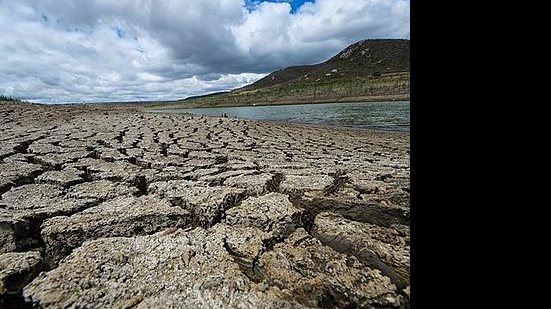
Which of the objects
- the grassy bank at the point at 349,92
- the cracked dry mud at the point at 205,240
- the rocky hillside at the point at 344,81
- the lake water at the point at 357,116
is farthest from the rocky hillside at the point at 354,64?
the cracked dry mud at the point at 205,240

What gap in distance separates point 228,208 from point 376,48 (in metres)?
109

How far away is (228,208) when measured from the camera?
1.80 meters

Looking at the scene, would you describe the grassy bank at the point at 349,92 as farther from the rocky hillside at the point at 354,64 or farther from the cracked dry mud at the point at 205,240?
the cracked dry mud at the point at 205,240

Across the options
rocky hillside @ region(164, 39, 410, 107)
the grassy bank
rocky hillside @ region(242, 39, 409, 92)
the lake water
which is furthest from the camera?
rocky hillside @ region(242, 39, 409, 92)

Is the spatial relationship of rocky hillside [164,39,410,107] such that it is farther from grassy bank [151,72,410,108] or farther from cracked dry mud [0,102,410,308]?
cracked dry mud [0,102,410,308]

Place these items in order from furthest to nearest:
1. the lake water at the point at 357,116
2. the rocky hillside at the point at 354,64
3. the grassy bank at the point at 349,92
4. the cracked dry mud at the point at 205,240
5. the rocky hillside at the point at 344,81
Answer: the rocky hillside at the point at 354,64 < the rocky hillside at the point at 344,81 < the grassy bank at the point at 349,92 < the lake water at the point at 357,116 < the cracked dry mud at the point at 205,240

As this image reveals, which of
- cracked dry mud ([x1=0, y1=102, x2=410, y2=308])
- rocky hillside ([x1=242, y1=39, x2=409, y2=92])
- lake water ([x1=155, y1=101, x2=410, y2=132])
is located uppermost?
rocky hillside ([x1=242, y1=39, x2=409, y2=92])

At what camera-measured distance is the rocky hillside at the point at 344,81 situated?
39.1m

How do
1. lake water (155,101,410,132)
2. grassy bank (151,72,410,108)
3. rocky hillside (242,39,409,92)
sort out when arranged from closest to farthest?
lake water (155,101,410,132), grassy bank (151,72,410,108), rocky hillside (242,39,409,92)

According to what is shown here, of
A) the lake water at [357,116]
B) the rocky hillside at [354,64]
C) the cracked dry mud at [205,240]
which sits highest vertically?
the rocky hillside at [354,64]

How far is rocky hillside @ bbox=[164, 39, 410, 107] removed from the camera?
39.1 metres

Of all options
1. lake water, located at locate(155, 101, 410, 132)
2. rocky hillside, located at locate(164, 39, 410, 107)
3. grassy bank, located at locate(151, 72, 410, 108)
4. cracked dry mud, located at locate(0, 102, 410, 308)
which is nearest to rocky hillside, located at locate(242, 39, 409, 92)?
rocky hillside, located at locate(164, 39, 410, 107)

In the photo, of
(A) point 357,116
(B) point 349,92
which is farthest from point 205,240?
(B) point 349,92
